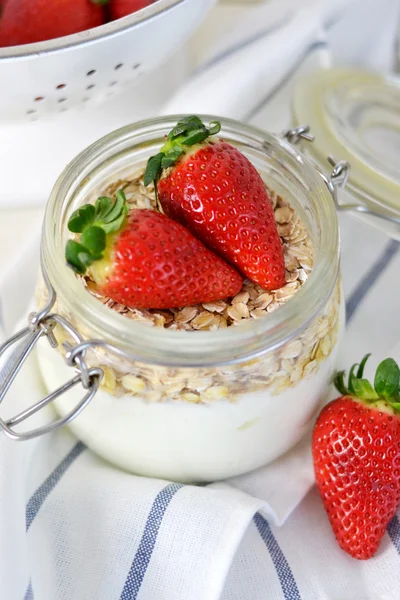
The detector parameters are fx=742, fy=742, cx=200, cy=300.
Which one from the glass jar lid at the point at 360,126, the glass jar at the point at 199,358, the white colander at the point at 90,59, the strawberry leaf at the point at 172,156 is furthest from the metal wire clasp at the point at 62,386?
the glass jar lid at the point at 360,126

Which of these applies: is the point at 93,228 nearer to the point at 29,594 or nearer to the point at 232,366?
the point at 232,366

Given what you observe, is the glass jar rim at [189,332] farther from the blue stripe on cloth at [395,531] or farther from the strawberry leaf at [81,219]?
the blue stripe on cloth at [395,531]

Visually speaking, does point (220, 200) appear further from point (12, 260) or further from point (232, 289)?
point (12, 260)

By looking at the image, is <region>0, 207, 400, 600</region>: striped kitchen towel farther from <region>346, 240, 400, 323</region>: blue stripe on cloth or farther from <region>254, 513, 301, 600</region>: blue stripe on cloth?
<region>346, 240, 400, 323</region>: blue stripe on cloth

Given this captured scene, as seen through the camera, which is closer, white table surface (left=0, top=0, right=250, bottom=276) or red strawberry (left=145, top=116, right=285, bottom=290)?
red strawberry (left=145, top=116, right=285, bottom=290)

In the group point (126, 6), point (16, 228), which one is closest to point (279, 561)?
point (16, 228)

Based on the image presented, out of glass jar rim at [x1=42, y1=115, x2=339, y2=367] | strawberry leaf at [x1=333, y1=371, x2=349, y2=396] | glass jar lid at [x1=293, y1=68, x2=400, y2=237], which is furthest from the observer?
glass jar lid at [x1=293, y1=68, x2=400, y2=237]

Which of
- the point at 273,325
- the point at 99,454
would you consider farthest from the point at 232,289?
the point at 99,454

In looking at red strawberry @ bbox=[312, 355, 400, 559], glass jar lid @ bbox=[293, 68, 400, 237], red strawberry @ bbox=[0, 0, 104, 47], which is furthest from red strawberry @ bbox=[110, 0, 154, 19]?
red strawberry @ bbox=[312, 355, 400, 559]
